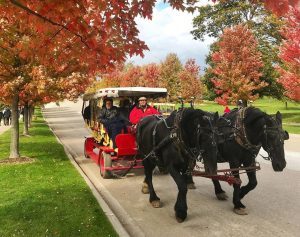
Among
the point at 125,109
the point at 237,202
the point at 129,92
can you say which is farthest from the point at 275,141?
the point at 125,109

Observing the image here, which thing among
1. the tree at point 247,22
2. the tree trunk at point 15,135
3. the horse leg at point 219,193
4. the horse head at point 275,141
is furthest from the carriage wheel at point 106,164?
the tree at point 247,22

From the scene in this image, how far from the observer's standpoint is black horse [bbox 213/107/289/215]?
7062mm

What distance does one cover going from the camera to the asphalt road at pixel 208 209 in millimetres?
6867

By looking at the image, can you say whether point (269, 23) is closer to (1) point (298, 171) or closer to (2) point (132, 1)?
(1) point (298, 171)

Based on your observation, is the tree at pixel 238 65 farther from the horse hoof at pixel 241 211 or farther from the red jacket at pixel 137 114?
the horse hoof at pixel 241 211

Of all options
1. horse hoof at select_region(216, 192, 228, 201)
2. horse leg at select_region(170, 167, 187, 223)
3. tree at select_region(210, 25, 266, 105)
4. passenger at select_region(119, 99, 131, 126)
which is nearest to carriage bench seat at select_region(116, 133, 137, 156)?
passenger at select_region(119, 99, 131, 126)

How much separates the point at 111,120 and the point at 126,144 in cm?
89

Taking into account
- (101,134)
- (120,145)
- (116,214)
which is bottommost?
(116,214)

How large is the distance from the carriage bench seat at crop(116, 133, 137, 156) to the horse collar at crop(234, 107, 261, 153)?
414 cm

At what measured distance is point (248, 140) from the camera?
7.51 m

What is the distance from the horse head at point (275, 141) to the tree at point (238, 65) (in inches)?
1023

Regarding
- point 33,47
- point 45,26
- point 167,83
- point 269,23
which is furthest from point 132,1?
point 167,83

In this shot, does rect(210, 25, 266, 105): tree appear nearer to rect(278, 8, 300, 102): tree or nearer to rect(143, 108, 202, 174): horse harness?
rect(278, 8, 300, 102): tree

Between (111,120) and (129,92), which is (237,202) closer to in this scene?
(111,120)
